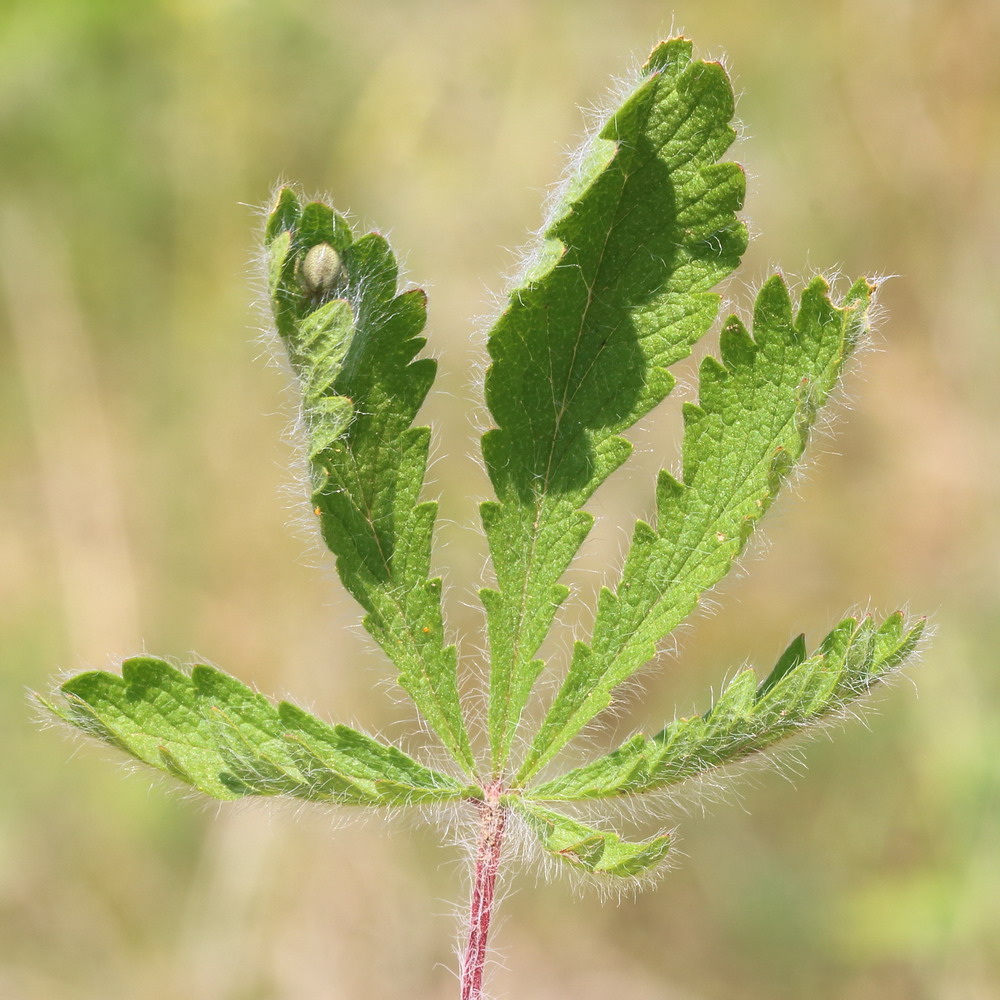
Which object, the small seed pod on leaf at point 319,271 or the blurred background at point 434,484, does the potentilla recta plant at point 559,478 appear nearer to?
the small seed pod on leaf at point 319,271

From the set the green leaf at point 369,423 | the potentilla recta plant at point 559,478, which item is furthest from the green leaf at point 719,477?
the green leaf at point 369,423

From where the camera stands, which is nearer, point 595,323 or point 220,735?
point 220,735


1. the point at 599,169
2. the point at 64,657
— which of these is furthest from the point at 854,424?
the point at 599,169

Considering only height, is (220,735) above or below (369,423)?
below

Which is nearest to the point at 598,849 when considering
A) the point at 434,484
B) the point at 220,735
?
the point at 220,735

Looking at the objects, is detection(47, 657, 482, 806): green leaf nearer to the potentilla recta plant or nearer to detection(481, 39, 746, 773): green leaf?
the potentilla recta plant

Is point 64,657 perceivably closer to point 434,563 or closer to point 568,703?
point 434,563

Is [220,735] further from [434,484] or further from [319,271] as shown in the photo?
[434,484]

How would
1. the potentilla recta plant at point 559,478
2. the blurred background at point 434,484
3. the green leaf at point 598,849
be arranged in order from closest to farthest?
the green leaf at point 598,849
the potentilla recta plant at point 559,478
the blurred background at point 434,484
